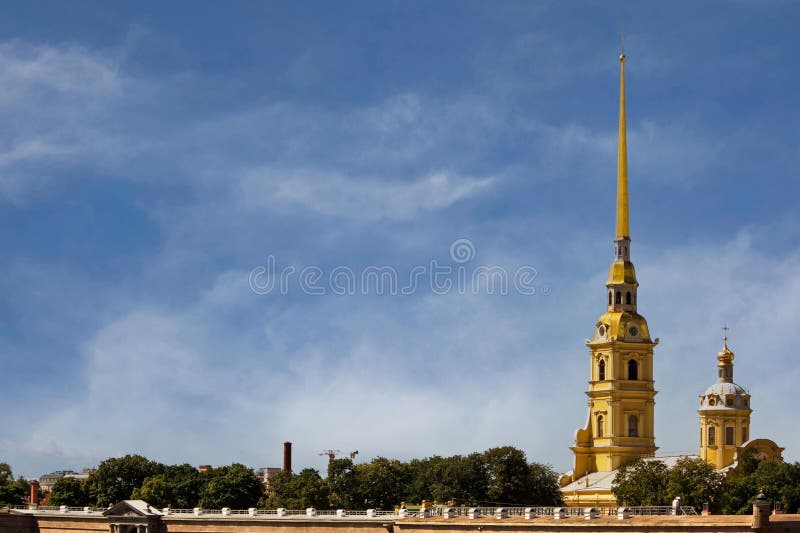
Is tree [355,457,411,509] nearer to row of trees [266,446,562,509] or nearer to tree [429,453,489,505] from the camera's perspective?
row of trees [266,446,562,509]

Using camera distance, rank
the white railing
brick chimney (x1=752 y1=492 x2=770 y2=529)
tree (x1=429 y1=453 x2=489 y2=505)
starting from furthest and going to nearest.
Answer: tree (x1=429 y1=453 x2=489 y2=505) → the white railing → brick chimney (x1=752 y1=492 x2=770 y2=529)

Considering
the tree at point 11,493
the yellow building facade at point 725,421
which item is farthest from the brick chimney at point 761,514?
the tree at point 11,493

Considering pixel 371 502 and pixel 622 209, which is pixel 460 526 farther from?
pixel 622 209

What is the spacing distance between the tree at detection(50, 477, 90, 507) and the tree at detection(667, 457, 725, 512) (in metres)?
69.4

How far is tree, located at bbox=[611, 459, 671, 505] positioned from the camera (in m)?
121

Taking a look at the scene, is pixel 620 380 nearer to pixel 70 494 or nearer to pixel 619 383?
pixel 619 383

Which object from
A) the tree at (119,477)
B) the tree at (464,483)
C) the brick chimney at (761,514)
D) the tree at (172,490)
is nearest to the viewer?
the brick chimney at (761,514)

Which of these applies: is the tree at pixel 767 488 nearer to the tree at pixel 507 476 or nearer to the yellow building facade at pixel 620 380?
the tree at pixel 507 476

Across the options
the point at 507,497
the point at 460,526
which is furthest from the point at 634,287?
the point at 460,526

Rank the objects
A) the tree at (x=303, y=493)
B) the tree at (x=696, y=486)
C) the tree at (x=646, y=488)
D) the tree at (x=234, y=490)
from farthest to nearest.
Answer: the tree at (x=234, y=490)
the tree at (x=303, y=493)
the tree at (x=646, y=488)
the tree at (x=696, y=486)

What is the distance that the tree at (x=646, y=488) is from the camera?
396 ft

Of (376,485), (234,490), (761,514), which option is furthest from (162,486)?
(761,514)

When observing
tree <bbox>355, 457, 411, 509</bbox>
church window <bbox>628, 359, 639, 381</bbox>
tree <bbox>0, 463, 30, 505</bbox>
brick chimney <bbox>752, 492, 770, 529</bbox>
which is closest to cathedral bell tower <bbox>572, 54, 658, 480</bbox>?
church window <bbox>628, 359, 639, 381</bbox>

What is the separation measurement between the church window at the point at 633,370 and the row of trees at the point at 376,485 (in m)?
30.3
